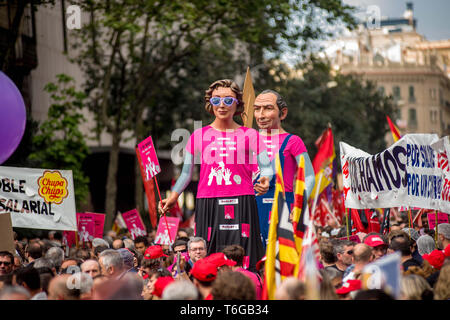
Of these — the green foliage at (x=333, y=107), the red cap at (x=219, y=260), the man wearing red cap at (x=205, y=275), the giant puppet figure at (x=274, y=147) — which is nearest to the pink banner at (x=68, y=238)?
the giant puppet figure at (x=274, y=147)

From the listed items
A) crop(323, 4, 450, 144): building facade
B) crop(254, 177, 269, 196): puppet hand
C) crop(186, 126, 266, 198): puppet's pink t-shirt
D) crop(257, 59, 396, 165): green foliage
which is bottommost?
crop(254, 177, 269, 196): puppet hand

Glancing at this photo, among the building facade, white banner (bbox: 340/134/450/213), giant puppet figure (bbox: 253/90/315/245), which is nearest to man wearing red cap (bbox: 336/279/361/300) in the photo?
giant puppet figure (bbox: 253/90/315/245)

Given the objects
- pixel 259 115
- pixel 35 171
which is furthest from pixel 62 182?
pixel 259 115

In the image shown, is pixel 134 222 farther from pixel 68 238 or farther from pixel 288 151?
pixel 288 151

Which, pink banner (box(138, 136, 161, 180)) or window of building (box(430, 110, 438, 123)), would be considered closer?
pink banner (box(138, 136, 161, 180))

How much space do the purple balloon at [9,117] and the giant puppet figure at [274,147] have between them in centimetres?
318

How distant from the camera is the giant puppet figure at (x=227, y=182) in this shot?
7.59 meters

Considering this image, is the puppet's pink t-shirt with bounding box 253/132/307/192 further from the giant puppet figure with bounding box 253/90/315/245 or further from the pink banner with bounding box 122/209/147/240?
the pink banner with bounding box 122/209/147/240

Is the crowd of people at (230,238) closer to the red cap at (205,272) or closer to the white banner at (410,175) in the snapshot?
the red cap at (205,272)

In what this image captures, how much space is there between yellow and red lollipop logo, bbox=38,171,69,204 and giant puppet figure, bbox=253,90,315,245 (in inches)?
169

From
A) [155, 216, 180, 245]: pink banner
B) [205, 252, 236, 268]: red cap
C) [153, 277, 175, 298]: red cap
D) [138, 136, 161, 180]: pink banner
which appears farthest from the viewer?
[155, 216, 180, 245]: pink banner

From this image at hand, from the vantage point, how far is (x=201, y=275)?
590 cm

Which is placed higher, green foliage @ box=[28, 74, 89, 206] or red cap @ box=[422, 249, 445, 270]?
green foliage @ box=[28, 74, 89, 206]

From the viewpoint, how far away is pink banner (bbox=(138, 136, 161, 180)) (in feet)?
34.9
